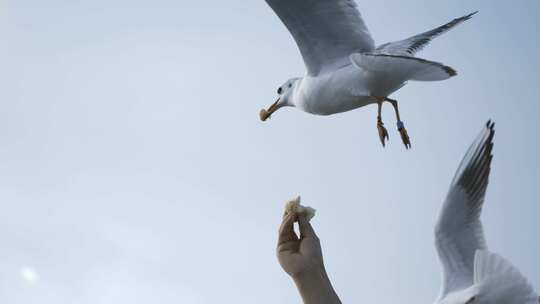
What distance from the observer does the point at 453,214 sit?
160 inches

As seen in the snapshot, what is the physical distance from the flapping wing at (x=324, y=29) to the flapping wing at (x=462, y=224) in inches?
34.7

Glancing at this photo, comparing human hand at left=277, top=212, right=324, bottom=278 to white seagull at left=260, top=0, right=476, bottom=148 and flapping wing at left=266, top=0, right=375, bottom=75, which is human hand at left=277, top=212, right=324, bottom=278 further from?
flapping wing at left=266, top=0, right=375, bottom=75

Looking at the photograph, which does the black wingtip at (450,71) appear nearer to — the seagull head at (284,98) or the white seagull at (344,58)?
the white seagull at (344,58)

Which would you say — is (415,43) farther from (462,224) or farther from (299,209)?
(299,209)

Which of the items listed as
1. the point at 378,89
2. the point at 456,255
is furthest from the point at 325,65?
the point at 456,255

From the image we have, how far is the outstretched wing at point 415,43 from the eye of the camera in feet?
10.9

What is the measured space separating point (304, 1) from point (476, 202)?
4.92 ft

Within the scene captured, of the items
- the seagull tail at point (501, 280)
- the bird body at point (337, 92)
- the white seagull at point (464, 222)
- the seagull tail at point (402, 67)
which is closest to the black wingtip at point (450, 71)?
the seagull tail at point (402, 67)

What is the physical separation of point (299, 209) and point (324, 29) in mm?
2095

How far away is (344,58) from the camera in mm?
3787

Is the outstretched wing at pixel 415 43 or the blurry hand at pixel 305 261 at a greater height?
the outstretched wing at pixel 415 43

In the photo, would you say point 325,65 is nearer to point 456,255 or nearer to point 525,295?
point 456,255

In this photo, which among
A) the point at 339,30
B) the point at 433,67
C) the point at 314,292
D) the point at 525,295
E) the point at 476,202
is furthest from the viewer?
the point at 476,202

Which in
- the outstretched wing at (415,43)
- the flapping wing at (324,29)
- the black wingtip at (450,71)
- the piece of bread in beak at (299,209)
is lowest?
the piece of bread in beak at (299,209)
